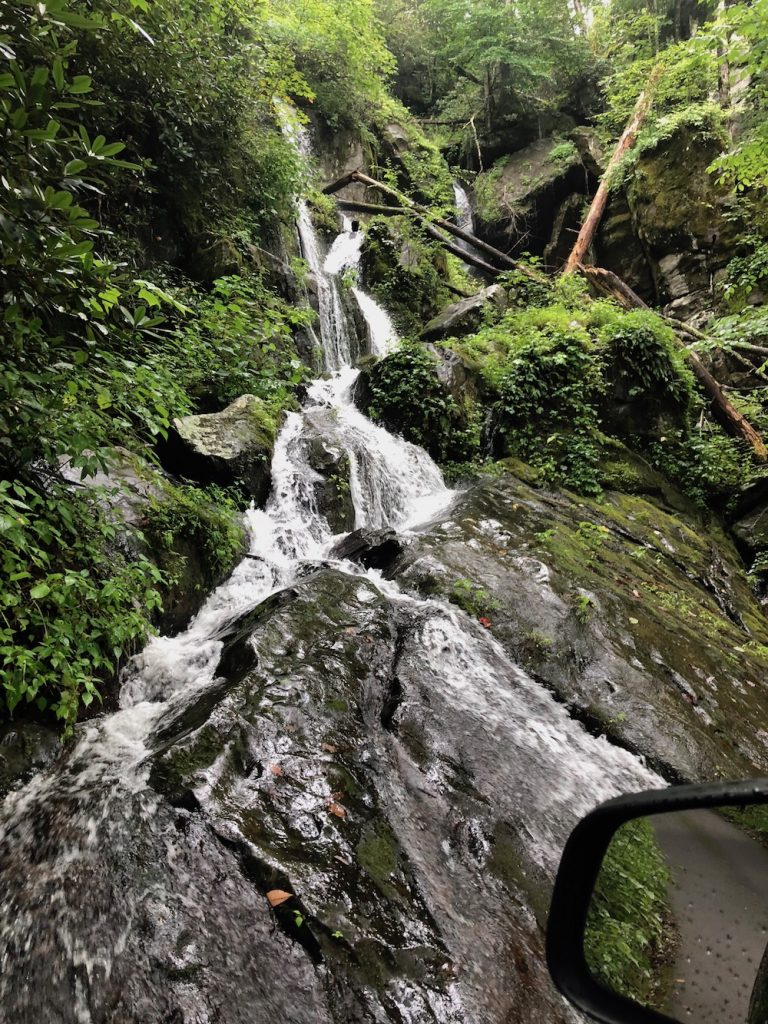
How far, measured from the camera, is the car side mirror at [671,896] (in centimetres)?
102

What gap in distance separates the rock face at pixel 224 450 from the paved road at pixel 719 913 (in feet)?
22.2

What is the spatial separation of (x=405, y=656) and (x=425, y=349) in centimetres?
784

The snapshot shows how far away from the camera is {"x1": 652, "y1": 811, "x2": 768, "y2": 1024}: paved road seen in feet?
3.35

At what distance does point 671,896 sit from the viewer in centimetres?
173

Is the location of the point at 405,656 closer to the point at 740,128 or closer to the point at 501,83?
the point at 740,128

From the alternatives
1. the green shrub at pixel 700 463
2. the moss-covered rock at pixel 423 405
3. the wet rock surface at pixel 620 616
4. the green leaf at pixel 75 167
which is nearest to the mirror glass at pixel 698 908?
the wet rock surface at pixel 620 616

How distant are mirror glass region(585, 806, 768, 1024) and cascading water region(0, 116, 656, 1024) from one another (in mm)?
1260

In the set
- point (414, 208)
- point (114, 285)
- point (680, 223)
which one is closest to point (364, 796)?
point (114, 285)

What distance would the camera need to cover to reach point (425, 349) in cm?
1108

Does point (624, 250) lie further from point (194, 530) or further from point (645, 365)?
point (194, 530)

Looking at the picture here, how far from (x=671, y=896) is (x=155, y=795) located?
258cm

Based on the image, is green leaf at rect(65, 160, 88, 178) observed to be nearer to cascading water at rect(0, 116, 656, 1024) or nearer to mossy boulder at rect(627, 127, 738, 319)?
cascading water at rect(0, 116, 656, 1024)

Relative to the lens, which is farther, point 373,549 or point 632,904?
point 373,549

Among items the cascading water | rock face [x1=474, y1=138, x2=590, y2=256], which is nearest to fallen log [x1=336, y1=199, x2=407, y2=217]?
rock face [x1=474, y1=138, x2=590, y2=256]
